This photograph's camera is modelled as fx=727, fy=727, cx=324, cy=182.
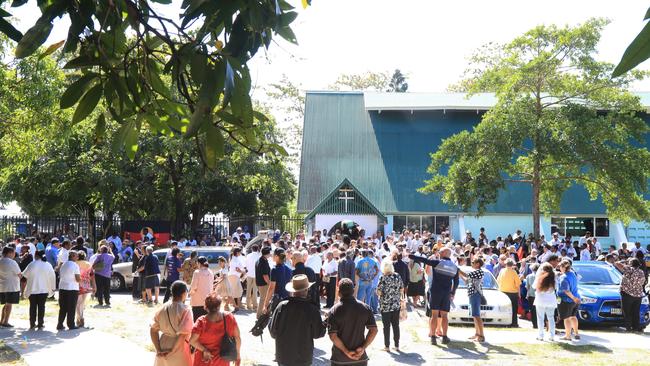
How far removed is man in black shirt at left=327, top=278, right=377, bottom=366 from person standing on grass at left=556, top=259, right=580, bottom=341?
6.85m

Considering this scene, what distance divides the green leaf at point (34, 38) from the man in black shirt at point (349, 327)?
16.9 feet

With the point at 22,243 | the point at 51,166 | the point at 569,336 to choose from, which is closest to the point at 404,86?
the point at 51,166

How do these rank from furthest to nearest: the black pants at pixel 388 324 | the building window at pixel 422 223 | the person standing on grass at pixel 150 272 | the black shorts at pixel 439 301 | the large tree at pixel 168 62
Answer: the building window at pixel 422 223 < the person standing on grass at pixel 150 272 < the black shorts at pixel 439 301 < the black pants at pixel 388 324 < the large tree at pixel 168 62

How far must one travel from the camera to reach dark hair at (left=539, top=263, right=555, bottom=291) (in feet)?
42.2

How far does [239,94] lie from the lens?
2.95 m

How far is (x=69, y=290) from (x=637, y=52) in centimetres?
1308

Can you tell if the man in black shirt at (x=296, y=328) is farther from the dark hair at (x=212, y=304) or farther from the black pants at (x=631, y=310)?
the black pants at (x=631, y=310)

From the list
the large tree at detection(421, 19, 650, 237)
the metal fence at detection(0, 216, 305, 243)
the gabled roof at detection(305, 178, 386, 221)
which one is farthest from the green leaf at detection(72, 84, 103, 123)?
the gabled roof at detection(305, 178, 386, 221)

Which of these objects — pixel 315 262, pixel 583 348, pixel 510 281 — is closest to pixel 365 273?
pixel 315 262

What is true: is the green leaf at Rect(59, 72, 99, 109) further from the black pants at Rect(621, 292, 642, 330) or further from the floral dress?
the black pants at Rect(621, 292, 642, 330)

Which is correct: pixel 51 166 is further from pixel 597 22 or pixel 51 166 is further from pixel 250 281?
pixel 597 22

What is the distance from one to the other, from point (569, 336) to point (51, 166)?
24.1 meters

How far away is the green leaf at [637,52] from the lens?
1781 mm

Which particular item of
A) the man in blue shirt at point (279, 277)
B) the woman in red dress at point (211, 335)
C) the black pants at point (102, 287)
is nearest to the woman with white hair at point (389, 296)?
the man in blue shirt at point (279, 277)
